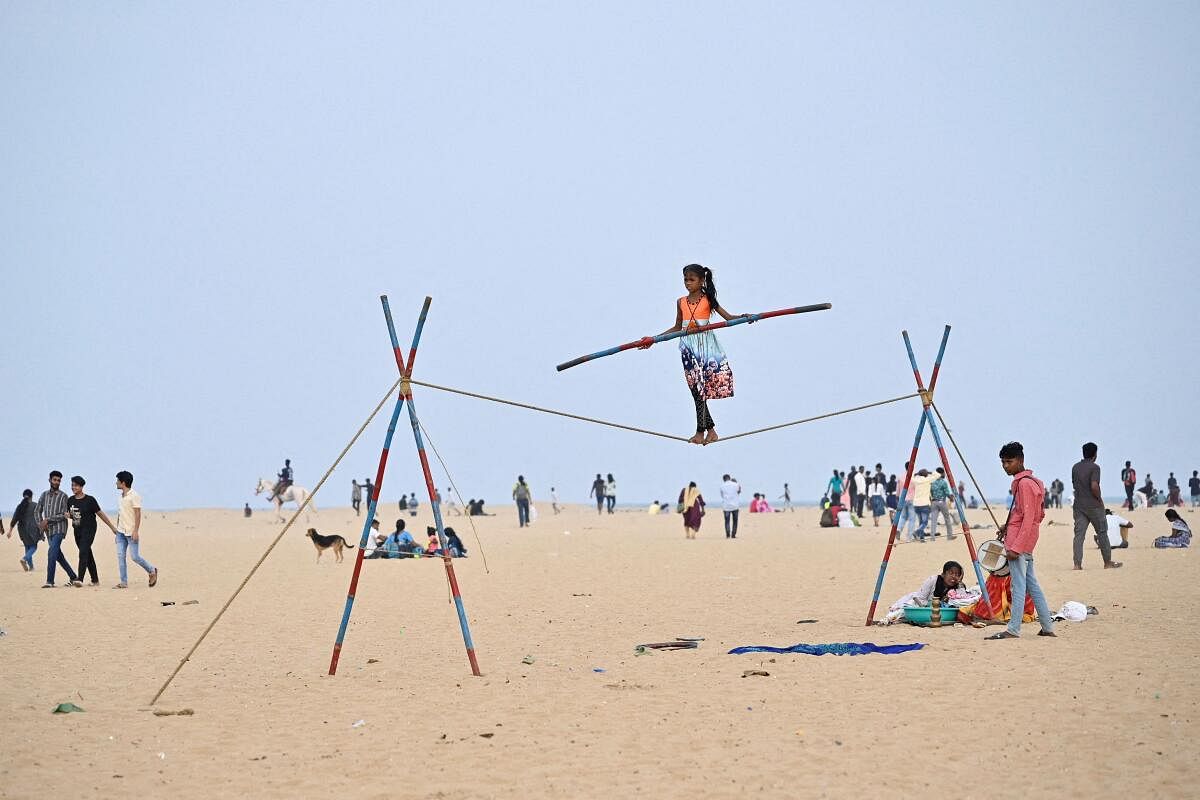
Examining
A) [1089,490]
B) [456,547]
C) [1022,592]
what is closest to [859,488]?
[456,547]

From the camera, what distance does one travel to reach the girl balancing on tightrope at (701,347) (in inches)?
349

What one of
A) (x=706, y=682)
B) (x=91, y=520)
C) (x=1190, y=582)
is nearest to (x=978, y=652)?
(x=706, y=682)

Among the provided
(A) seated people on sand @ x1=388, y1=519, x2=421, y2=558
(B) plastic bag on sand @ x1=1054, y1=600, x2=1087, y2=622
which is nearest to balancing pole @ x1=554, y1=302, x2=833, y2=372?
(B) plastic bag on sand @ x1=1054, y1=600, x2=1087, y2=622

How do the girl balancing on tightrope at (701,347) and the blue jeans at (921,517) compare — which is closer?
the girl balancing on tightrope at (701,347)

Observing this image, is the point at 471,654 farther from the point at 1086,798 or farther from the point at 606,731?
the point at 1086,798

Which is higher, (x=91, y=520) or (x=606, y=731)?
(x=91, y=520)

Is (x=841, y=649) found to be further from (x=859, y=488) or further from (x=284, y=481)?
(x=284, y=481)

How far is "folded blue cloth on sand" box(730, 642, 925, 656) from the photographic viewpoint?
9406 mm

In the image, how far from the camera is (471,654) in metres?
8.75

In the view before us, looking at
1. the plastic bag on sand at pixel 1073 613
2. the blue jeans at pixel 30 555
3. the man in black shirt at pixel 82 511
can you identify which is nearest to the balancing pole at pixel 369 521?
Result: the plastic bag on sand at pixel 1073 613

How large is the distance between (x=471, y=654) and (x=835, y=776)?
12.3 feet

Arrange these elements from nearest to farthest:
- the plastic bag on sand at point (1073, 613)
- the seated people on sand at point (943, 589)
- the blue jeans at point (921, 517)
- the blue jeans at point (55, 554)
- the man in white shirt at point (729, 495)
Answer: the plastic bag on sand at point (1073, 613), the seated people on sand at point (943, 589), the blue jeans at point (55, 554), the blue jeans at point (921, 517), the man in white shirt at point (729, 495)

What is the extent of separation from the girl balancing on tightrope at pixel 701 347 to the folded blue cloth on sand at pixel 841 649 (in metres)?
1.94

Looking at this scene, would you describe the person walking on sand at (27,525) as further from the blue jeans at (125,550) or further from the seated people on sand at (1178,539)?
the seated people on sand at (1178,539)
